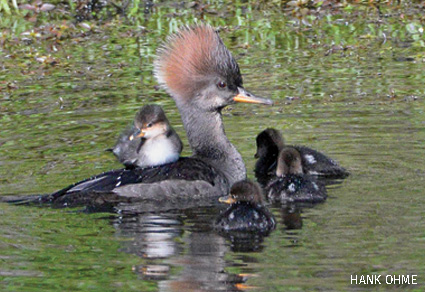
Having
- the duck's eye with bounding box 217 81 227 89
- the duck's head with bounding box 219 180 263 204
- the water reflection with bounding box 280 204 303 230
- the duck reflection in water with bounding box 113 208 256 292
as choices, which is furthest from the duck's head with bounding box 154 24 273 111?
the duck's head with bounding box 219 180 263 204

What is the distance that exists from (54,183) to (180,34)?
1.76m

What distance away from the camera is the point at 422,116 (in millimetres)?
9750

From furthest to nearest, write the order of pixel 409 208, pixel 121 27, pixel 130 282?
pixel 121 27, pixel 409 208, pixel 130 282

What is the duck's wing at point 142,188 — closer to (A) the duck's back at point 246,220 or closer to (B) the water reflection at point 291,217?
(B) the water reflection at point 291,217

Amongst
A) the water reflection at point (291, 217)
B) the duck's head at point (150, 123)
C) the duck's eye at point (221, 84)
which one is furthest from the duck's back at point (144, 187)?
the duck's eye at point (221, 84)

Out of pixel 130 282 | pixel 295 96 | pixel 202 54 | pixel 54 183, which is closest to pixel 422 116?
pixel 295 96

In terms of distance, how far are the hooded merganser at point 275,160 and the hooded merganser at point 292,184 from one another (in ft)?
0.80

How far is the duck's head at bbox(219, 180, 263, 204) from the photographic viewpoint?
22.8ft

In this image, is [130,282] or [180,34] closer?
[130,282]

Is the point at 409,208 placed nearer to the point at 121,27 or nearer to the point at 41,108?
the point at 41,108

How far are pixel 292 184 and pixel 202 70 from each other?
1.44m

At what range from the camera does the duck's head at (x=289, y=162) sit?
814 centimetres

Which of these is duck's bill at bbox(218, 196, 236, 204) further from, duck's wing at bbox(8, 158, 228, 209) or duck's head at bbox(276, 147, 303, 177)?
duck's head at bbox(276, 147, 303, 177)

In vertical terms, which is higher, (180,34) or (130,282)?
(180,34)
